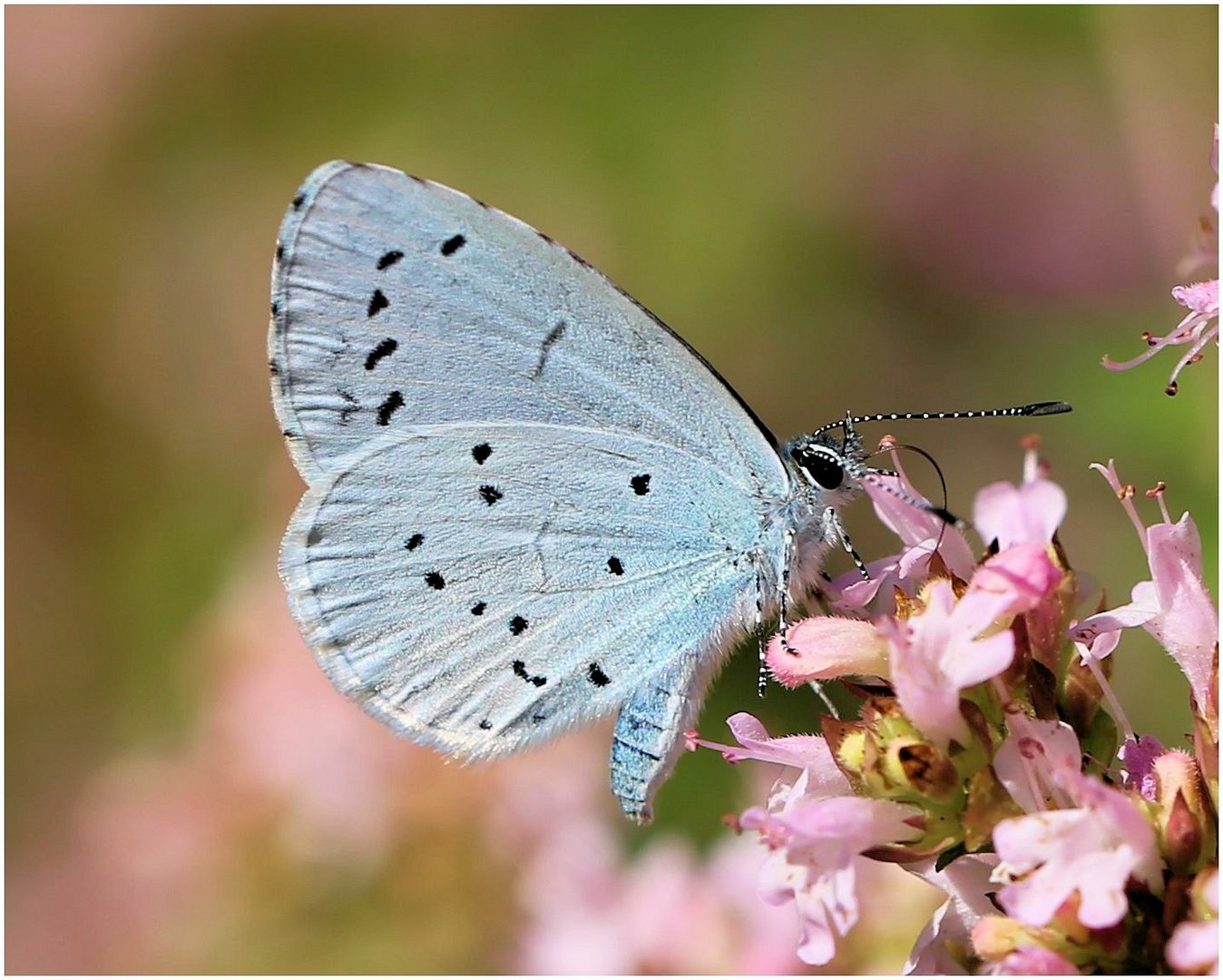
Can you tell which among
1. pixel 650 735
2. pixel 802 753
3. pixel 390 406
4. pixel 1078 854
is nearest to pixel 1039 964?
pixel 1078 854

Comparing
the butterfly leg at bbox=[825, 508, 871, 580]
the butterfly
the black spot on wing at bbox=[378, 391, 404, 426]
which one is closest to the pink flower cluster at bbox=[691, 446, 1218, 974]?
the butterfly leg at bbox=[825, 508, 871, 580]

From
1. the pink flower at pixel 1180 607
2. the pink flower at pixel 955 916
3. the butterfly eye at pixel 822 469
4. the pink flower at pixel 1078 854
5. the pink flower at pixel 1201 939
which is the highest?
the butterfly eye at pixel 822 469

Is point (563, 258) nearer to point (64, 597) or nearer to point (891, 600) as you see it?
point (891, 600)

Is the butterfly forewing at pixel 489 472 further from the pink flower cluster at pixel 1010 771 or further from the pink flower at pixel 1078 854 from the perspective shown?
the pink flower at pixel 1078 854

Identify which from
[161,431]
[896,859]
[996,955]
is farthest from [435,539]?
[161,431]

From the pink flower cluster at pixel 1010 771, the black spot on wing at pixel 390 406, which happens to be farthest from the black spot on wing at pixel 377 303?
the pink flower cluster at pixel 1010 771

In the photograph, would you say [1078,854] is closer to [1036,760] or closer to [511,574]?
[1036,760]
